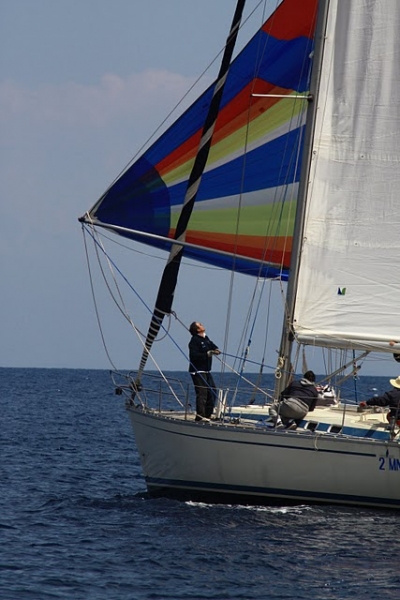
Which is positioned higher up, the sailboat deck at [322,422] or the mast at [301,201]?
the mast at [301,201]

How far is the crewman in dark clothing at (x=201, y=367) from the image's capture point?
21500mm

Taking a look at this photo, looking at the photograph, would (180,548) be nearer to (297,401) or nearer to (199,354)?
(297,401)

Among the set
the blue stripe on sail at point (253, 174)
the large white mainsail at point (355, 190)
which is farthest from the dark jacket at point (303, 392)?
the blue stripe on sail at point (253, 174)

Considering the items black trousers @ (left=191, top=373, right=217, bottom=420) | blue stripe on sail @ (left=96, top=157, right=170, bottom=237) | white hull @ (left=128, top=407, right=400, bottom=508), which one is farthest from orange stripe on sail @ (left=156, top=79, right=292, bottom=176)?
white hull @ (left=128, top=407, right=400, bottom=508)

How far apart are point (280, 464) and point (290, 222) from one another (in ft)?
16.4

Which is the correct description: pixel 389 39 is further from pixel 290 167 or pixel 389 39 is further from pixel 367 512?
pixel 367 512

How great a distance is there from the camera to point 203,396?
21.5 meters

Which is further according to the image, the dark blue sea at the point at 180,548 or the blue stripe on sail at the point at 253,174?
the blue stripe on sail at the point at 253,174

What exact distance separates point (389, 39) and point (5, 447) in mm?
17706

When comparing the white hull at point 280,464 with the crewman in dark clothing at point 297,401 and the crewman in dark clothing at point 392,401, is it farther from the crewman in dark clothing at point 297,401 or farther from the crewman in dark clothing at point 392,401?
the crewman in dark clothing at point 392,401

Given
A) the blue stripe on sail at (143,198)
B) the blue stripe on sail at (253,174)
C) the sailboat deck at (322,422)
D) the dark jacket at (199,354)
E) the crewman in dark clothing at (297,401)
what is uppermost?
the blue stripe on sail at (253,174)

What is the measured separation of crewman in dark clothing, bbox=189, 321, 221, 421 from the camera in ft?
70.5

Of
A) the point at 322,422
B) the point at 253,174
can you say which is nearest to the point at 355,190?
the point at 253,174

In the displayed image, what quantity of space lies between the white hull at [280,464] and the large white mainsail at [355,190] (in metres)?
2.16
